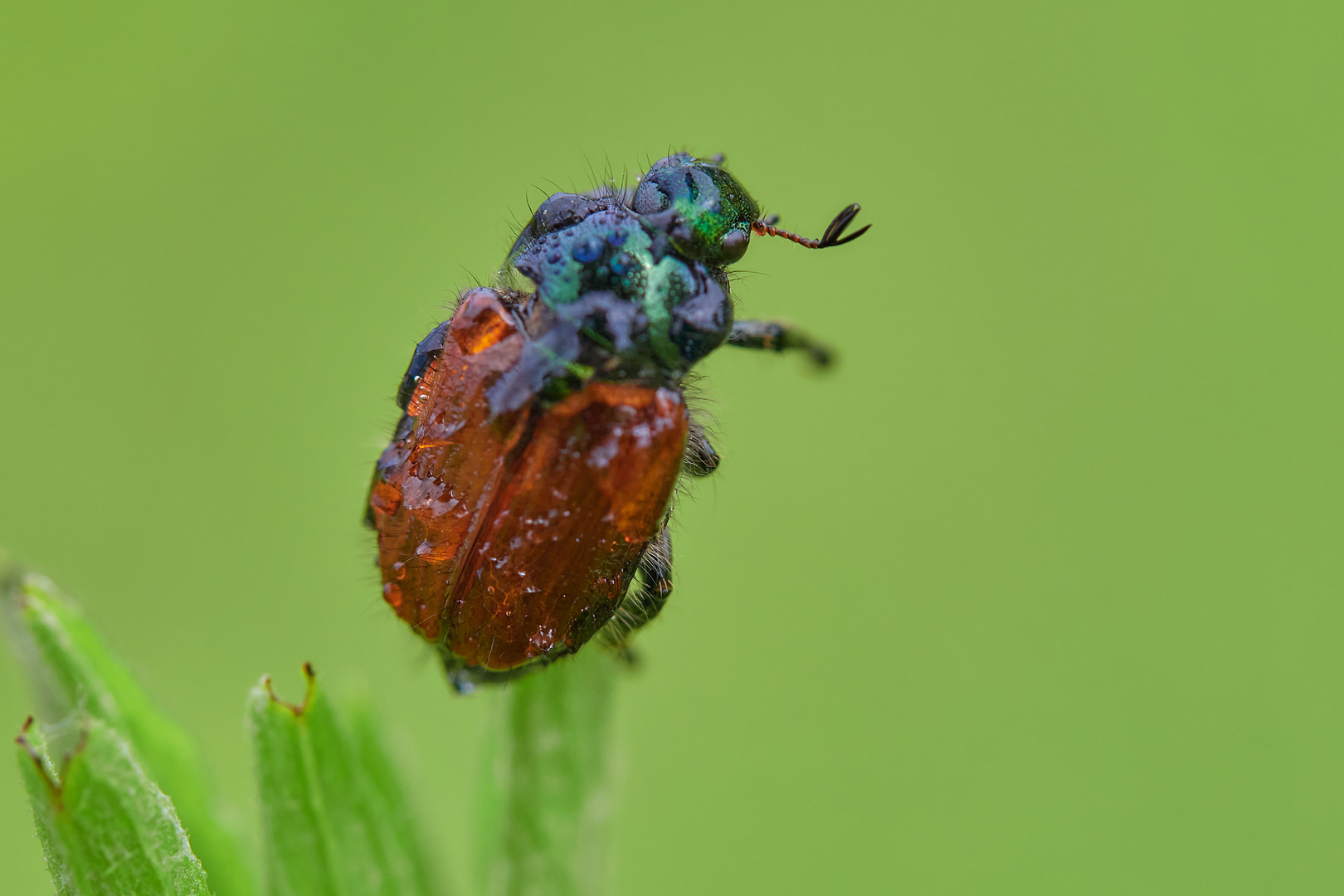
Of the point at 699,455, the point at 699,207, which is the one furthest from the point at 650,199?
the point at 699,455

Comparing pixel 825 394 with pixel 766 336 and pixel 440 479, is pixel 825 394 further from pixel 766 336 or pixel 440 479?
pixel 440 479

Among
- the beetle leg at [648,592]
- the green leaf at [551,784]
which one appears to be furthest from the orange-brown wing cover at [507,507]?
the beetle leg at [648,592]

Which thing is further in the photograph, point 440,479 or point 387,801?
point 440,479

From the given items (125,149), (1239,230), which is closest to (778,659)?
(1239,230)

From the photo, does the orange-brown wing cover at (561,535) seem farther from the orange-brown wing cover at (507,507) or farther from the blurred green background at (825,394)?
the blurred green background at (825,394)

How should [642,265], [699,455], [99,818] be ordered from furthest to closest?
1. [699,455]
2. [642,265]
3. [99,818]

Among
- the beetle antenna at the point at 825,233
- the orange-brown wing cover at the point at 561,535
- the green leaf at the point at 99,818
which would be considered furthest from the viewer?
the beetle antenna at the point at 825,233
